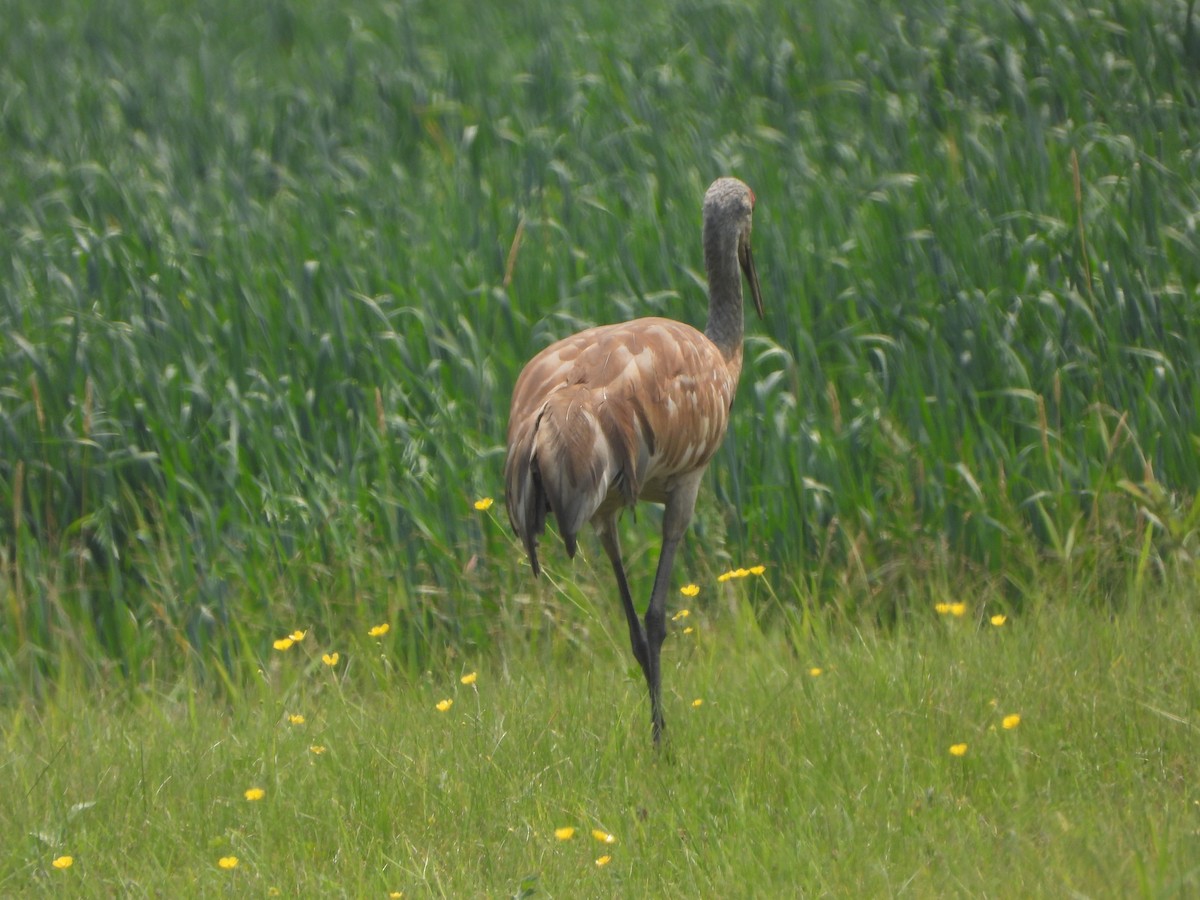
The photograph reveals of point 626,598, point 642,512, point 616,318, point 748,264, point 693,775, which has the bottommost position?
point 642,512

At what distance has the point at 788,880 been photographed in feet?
11.3

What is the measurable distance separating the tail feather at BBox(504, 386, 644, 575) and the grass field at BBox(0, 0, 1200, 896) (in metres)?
0.71

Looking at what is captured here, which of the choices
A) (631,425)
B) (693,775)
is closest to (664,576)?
(631,425)

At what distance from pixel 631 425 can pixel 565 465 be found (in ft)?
1.01

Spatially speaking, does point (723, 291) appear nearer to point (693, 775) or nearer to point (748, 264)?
point (748, 264)

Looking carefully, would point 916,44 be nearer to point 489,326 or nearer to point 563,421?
point 489,326

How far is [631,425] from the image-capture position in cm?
423

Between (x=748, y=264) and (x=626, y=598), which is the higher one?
(x=748, y=264)

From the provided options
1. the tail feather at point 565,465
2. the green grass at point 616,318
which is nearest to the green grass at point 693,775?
the green grass at point 616,318

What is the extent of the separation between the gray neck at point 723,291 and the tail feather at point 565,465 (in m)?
1.02

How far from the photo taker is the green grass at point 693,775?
347cm

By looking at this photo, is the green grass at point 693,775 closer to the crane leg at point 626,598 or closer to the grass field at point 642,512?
the grass field at point 642,512

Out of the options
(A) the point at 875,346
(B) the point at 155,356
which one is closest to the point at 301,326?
(B) the point at 155,356

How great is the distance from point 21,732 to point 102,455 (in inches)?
57.9
